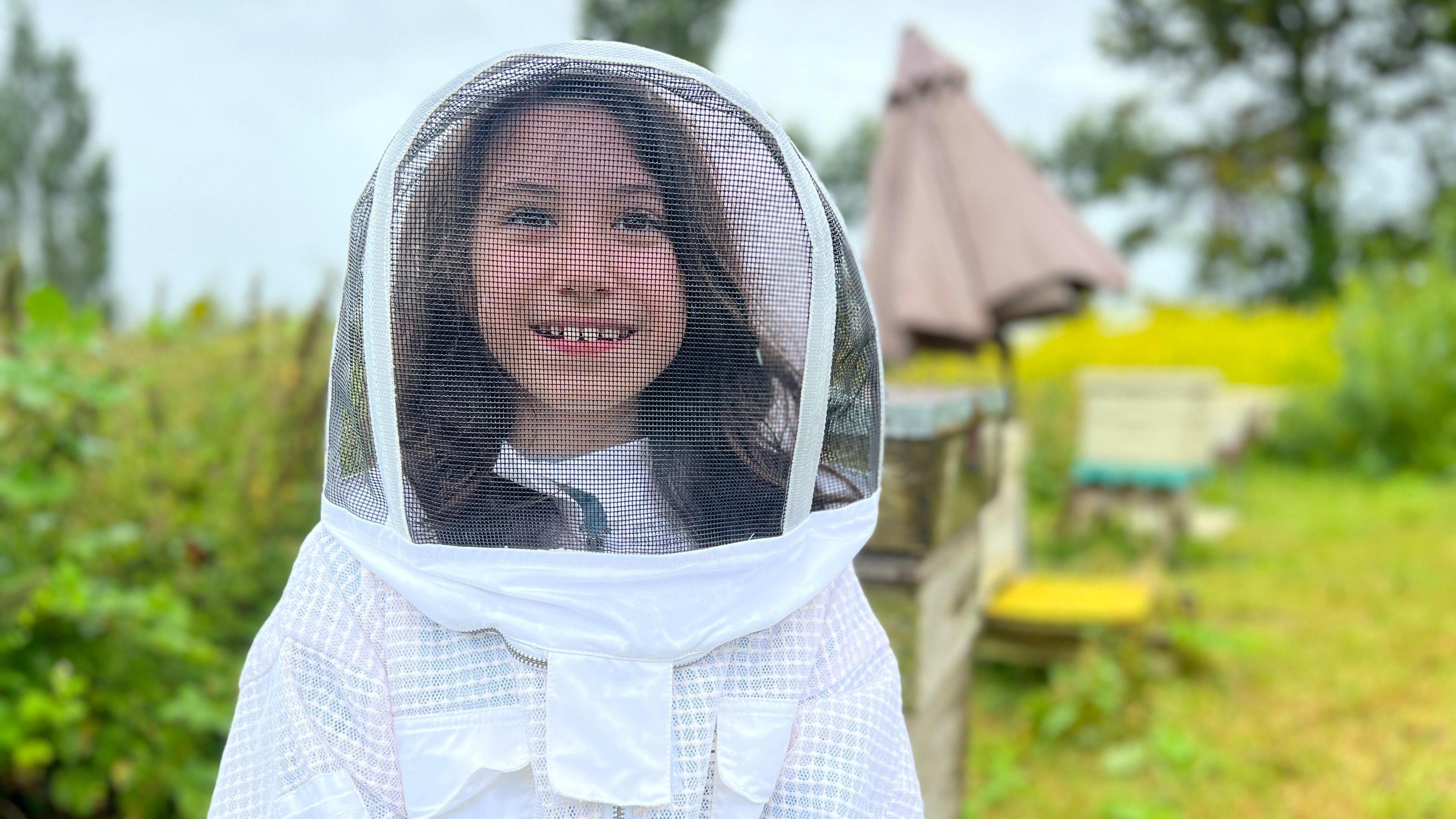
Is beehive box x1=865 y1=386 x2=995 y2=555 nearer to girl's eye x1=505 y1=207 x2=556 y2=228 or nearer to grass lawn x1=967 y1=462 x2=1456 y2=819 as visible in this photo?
girl's eye x1=505 y1=207 x2=556 y2=228

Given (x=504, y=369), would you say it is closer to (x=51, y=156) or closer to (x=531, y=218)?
(x=531, y=218)

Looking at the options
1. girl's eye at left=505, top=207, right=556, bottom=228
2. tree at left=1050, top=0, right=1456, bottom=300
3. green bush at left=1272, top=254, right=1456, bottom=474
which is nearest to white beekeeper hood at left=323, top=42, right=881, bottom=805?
girl's eye at left=505, top=207, right=556, bottom=228

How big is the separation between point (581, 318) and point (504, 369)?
0.09 meters

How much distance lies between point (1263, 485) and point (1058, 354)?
13.3 ft

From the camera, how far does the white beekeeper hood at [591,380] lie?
96 cm

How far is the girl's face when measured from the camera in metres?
0.98

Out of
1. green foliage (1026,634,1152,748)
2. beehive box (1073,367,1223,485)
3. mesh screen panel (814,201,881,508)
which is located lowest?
green foliage (1026,634,1152,748)

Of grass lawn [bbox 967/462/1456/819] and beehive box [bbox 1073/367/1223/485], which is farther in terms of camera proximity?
beehive box [bbox 1073/367/1223/485]

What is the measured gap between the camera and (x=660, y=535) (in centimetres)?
103

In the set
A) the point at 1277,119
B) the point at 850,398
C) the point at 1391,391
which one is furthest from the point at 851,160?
the point at 850,398

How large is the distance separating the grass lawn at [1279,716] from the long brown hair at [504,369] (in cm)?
228

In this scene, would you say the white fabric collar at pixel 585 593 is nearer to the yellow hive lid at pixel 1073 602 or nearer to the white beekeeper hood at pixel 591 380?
the white beekeeper hood at pixel 591 380

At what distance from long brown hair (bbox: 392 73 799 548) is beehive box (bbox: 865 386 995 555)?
0.78 meters

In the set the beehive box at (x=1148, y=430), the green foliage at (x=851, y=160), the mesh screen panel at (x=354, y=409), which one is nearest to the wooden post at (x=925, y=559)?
the mesh screen panel at (x=354, y=409)
